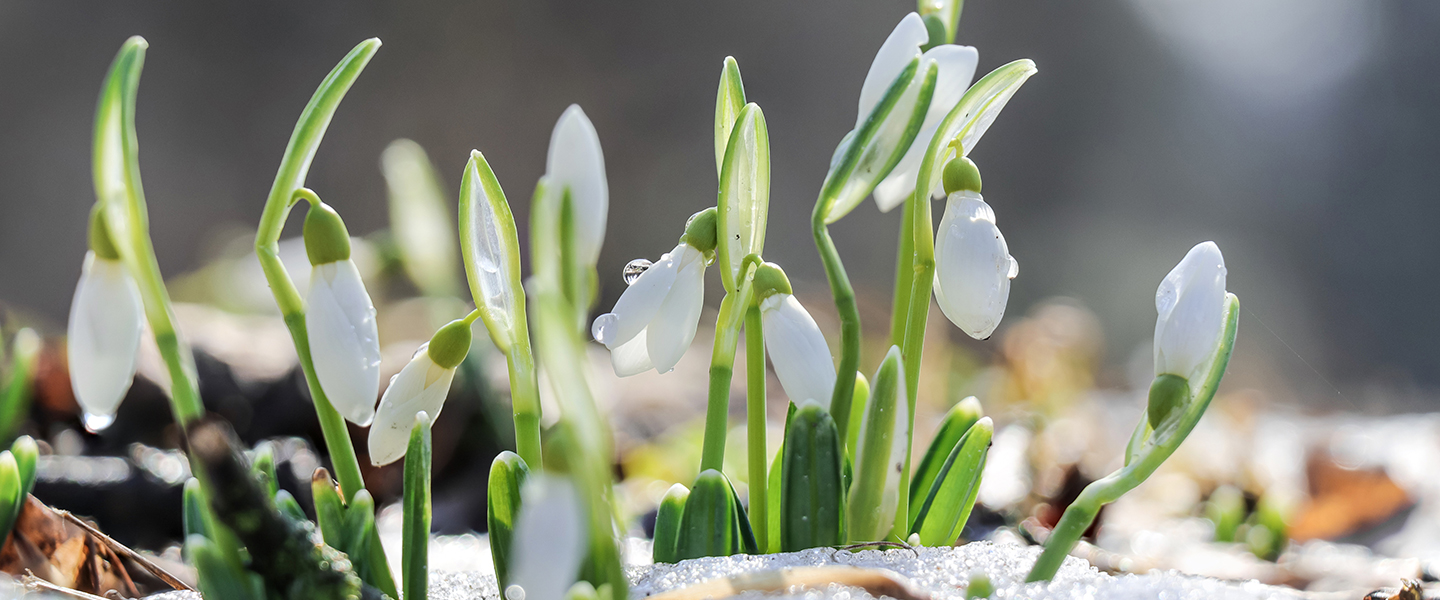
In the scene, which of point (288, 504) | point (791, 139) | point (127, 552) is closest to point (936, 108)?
point (288, 504)

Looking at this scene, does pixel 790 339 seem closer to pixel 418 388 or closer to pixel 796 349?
pixel 796 349

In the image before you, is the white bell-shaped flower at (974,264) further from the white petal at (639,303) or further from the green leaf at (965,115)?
A: the white petal at (639,303)

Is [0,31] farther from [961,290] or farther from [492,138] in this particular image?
[961,290]

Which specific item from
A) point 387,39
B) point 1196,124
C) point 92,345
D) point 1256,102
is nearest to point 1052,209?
point 1196,124

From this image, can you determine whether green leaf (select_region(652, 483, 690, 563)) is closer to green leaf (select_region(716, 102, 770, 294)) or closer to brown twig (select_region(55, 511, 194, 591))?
green leaf (select_region(716, 102, 770, 294))

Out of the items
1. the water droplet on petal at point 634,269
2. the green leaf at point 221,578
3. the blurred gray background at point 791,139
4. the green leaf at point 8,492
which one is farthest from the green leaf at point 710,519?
the blurred gray background at point 791,139
